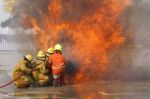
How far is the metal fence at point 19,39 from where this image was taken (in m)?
22.0

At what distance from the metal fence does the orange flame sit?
6.46ft

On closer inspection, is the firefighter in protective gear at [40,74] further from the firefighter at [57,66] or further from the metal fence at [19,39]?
the metal fence at [19,39]

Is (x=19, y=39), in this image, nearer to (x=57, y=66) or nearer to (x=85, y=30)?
(x=85, y=30)

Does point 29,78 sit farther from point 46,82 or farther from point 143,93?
point 143,93

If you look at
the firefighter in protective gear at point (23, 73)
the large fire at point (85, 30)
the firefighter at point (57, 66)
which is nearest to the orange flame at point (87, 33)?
the large fire at point (85, 30)


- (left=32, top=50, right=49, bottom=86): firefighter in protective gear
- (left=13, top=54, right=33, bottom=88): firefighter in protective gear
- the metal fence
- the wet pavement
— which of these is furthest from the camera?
the metal fence

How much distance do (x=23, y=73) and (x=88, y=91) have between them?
102 inches

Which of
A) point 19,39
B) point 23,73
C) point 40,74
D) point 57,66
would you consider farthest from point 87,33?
point 19,39

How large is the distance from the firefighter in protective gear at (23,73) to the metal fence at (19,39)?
4.52 m

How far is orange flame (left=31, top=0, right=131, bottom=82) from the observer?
1770 cm

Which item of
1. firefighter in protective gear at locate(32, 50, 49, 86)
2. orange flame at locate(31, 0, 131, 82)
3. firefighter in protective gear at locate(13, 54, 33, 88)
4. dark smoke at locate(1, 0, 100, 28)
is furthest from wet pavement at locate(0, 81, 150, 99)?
dark smoke at locate(1, 0, 100, 28)

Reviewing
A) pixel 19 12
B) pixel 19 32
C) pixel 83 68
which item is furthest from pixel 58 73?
pixel 19 32

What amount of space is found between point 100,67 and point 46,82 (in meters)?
2.80

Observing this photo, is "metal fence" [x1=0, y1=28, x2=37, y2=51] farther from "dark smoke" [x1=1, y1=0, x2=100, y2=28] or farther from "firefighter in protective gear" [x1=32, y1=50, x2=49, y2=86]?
"firefighter in protective gear" [x1=32, y1=50, x2=49, y2=86]
